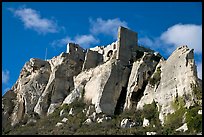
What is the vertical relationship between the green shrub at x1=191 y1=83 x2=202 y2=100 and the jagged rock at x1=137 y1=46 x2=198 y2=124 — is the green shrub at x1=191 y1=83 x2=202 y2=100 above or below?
below

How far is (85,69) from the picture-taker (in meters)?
58.3

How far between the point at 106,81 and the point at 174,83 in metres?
9.16

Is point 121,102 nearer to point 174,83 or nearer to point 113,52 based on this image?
point 174,83

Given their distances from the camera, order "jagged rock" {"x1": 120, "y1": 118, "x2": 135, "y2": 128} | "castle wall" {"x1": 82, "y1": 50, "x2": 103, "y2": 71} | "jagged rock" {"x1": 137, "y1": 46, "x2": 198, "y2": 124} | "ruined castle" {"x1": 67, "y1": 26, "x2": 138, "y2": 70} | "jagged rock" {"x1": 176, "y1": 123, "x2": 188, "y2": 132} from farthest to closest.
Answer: "castle wall" {"x1": 82, "y1": 50, "x2": 103, "y2": 71}
"ruined castle" {"x1": 67, "y1": 26, "x2": 138, "y2": 70}
"jagged rock" {"x1": 120, "y1": 118, "x2": 135, "y2": 128}
"jagged rock" {"x1": 137, "y1": 46, "x2": 198, "y2": 124}
"jagged rock" {"x1": 176, "y1": 123, "x2": 188, "y2": 132}

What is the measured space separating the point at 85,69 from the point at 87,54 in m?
2.39

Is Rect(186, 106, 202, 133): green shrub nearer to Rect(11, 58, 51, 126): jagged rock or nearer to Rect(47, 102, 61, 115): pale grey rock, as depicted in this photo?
Rect(47, 102, 61, 115): pale grey rock

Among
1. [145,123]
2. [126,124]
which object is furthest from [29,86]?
[145,123]

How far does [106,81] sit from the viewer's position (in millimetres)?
51406

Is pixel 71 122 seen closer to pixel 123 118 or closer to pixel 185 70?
pixel 123 118

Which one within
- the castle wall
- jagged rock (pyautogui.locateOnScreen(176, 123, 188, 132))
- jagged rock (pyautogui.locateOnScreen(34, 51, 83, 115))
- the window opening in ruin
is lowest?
jagged rock (pyautogui.locateOnScreen(176, 123, 188, 132))

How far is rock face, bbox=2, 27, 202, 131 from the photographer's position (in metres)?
→ 45.7

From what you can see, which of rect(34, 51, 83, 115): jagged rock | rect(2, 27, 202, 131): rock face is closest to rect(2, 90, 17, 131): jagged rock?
rect(2, 27, 202, 131): rock face

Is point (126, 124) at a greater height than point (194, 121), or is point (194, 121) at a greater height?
point (126, 124)

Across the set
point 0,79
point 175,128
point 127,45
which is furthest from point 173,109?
point 0,79
